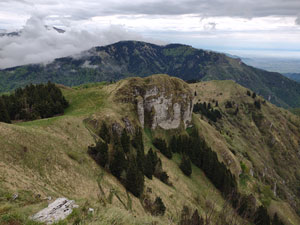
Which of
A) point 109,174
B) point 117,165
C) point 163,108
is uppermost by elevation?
point 117,165

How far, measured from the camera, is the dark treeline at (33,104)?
61.2m

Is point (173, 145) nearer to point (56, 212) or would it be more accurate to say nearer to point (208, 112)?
point (56, 212)

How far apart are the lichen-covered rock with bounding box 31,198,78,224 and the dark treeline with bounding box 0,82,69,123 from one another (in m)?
48.8

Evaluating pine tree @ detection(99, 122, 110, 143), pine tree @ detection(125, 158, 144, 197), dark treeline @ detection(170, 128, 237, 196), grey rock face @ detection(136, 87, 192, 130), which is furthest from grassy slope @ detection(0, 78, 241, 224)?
grey rock face @ detection(136, 87, 192, 130)

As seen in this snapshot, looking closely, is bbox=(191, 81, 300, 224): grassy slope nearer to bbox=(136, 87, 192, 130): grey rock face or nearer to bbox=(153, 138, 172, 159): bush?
bbox=(136, 87, 192, 130): grey rock face

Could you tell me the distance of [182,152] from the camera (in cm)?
8956

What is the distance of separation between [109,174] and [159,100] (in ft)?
179

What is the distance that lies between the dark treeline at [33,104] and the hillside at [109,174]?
18.0ft

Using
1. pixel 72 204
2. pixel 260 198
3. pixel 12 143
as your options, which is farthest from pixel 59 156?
pixel 260 198

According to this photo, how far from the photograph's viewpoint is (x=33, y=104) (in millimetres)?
66750

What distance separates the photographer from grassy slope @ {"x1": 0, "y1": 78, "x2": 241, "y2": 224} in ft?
62.0

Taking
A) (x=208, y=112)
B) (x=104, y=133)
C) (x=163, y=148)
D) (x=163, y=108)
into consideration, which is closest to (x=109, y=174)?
(x=104, y=133)

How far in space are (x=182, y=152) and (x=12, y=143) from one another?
229ft

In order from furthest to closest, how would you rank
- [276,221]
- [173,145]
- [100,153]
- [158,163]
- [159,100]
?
[159,100] < [173,145] < [276,221] < [158,163] < [100,153]
